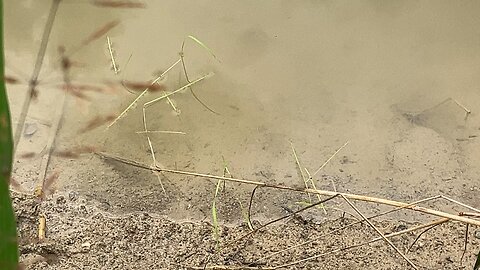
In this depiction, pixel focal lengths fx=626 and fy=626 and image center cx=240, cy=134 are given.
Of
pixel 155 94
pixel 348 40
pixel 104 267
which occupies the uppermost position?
pixel 348 40

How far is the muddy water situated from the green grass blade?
2.59ft

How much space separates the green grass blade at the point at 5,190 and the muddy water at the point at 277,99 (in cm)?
79

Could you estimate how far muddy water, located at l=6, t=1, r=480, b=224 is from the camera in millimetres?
1533

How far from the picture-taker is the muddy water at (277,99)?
5.03ft

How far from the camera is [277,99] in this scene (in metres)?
1.74

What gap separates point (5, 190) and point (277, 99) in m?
1.17

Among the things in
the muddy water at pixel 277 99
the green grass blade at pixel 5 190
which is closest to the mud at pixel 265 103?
the muddy water at pixel 277 99

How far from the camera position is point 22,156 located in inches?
60.5

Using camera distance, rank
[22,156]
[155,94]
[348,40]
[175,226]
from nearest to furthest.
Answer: [175,226]
[22,156]
[155,94]
[348,40]

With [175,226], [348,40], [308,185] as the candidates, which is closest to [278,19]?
[348,40]

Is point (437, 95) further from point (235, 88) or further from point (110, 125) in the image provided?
point (110, 125)

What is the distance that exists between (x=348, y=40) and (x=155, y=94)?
2.01 ft

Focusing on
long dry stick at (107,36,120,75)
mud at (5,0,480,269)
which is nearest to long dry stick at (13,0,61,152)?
mud at (5,0,480,269)

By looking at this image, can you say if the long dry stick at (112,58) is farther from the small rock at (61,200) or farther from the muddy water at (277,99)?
the small rock at (61,200)
